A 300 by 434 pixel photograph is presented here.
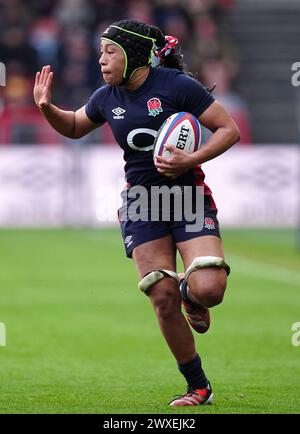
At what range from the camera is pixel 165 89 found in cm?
762

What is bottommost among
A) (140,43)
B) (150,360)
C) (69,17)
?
(150,360)

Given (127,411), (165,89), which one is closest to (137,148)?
(165,89)

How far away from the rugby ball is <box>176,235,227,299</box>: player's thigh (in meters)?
0.60

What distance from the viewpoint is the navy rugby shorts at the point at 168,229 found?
24.8 feet

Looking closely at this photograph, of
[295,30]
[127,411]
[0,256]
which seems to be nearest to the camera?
[127,411]

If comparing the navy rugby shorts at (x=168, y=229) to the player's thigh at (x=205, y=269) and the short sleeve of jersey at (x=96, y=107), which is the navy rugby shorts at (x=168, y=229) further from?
the short sleeve of jersey at (x=96, y=107)

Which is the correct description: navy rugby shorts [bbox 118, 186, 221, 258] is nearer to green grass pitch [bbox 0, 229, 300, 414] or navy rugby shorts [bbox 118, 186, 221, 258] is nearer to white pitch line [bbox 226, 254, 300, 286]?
green grass pitch [bbox 0, 229, 300, 414]

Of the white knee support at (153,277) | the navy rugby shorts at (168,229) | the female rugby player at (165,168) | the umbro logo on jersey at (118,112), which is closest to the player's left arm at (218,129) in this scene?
the female rugby player at (165,168)

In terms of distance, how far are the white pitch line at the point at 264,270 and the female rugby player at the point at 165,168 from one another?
765 centimetres

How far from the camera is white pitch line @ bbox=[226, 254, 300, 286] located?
15.8 metres

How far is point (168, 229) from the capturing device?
7.68m

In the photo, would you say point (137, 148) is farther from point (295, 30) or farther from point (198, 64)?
point (295, 30)
